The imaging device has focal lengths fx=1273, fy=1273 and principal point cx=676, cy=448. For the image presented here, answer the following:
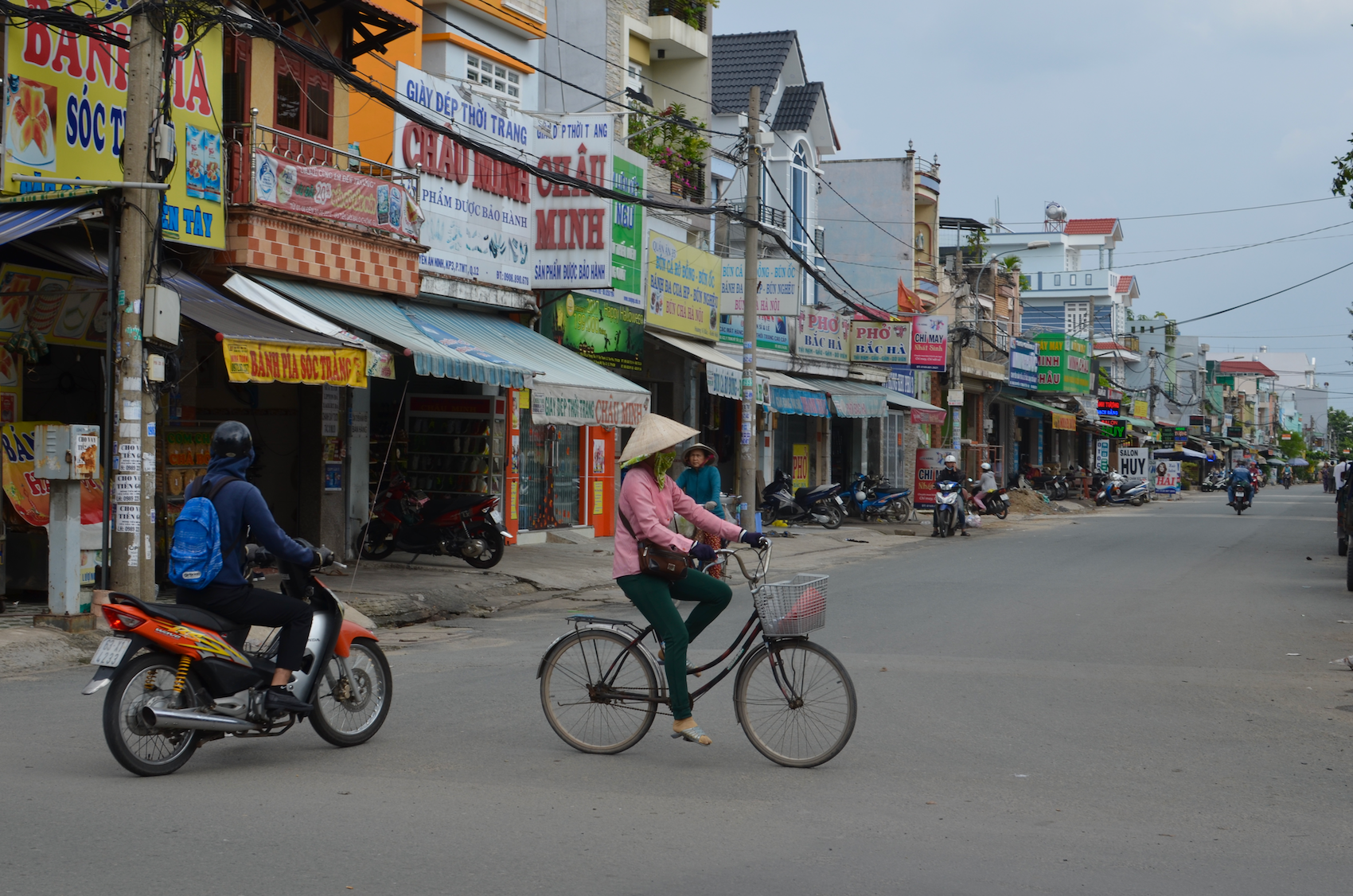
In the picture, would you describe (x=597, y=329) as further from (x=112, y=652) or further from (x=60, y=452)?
(x=112, y=652)

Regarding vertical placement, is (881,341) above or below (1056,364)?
below

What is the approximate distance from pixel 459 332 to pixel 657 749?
10695 mm

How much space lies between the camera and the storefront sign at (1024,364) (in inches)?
1917

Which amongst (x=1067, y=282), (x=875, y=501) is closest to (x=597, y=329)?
(x=875, y=501)

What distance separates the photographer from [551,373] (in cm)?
1717

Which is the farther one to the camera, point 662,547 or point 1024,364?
point 1024,364

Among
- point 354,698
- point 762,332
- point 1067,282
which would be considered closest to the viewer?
point 354,698

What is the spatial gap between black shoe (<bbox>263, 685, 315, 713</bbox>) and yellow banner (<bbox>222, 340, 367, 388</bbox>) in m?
5.28

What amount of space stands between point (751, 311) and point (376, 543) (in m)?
7.82

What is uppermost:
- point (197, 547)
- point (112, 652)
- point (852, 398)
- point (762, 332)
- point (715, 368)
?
point (762, 332)

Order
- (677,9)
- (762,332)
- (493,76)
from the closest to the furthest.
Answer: (493,76), (677,9), (762,332)

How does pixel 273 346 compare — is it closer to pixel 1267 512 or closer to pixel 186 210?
pixel 186 210

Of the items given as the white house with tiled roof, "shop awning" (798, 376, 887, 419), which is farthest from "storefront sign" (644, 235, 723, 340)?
the white house with tiled roof

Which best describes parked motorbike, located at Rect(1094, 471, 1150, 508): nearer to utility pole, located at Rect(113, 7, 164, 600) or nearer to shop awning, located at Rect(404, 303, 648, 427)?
shop awning, located at Rect(404, 303, 648, 427)
